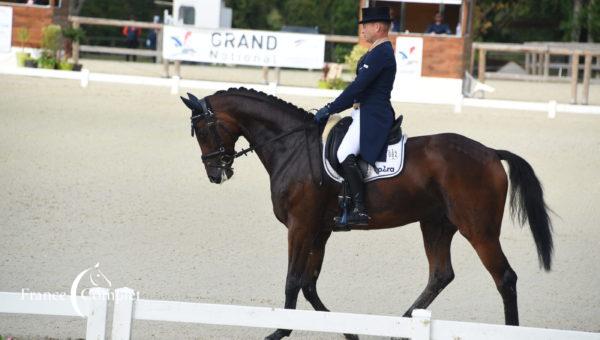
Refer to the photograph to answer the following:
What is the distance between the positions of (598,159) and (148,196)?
6.69 metres

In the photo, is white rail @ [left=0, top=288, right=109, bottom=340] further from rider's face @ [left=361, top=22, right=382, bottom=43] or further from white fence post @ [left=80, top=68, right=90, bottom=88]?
white fence post @ [left=80, top=68, right=90, bottom=88]

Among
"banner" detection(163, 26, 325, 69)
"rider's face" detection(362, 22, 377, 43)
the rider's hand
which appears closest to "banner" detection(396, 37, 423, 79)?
"banner" detection(163, 26, 325, 69)

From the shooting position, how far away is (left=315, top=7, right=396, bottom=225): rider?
666 centimetres

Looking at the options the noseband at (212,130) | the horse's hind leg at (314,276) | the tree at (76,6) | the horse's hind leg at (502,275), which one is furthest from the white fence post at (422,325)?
the tree at (76,6)

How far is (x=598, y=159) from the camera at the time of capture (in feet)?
47.9

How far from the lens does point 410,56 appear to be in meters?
21.8

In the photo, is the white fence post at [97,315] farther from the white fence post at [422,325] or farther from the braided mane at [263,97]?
the braided mane at [263,97]

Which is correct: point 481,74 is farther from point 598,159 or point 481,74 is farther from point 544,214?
point 544,214

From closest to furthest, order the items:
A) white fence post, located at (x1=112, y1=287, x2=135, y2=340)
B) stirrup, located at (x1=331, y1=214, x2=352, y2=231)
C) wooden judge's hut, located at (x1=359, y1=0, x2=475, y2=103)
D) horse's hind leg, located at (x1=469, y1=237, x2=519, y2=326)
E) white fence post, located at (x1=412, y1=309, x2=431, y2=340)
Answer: white fence post, located at (x1=412, y1=309, x2=431, y2=340) → white fence post, located at (x1=112, y1=287, x2=135, y2=340) → horse's hind leg, located at (x1=469, y1=237, x2=519, y2=326) → stirrup, located at (x1=331, y1=214, x2=352, y2=231) → wooden judge's hut, located at (x1=359, y1=0, x2=475, y2=103)

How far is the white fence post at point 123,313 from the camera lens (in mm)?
5211

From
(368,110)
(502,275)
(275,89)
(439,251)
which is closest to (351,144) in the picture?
(368,110)

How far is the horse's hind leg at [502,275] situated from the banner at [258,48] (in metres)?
15.5

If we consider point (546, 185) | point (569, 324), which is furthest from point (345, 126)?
point (546, 185)

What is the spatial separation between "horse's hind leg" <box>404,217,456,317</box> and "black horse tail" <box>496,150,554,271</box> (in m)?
0.46
